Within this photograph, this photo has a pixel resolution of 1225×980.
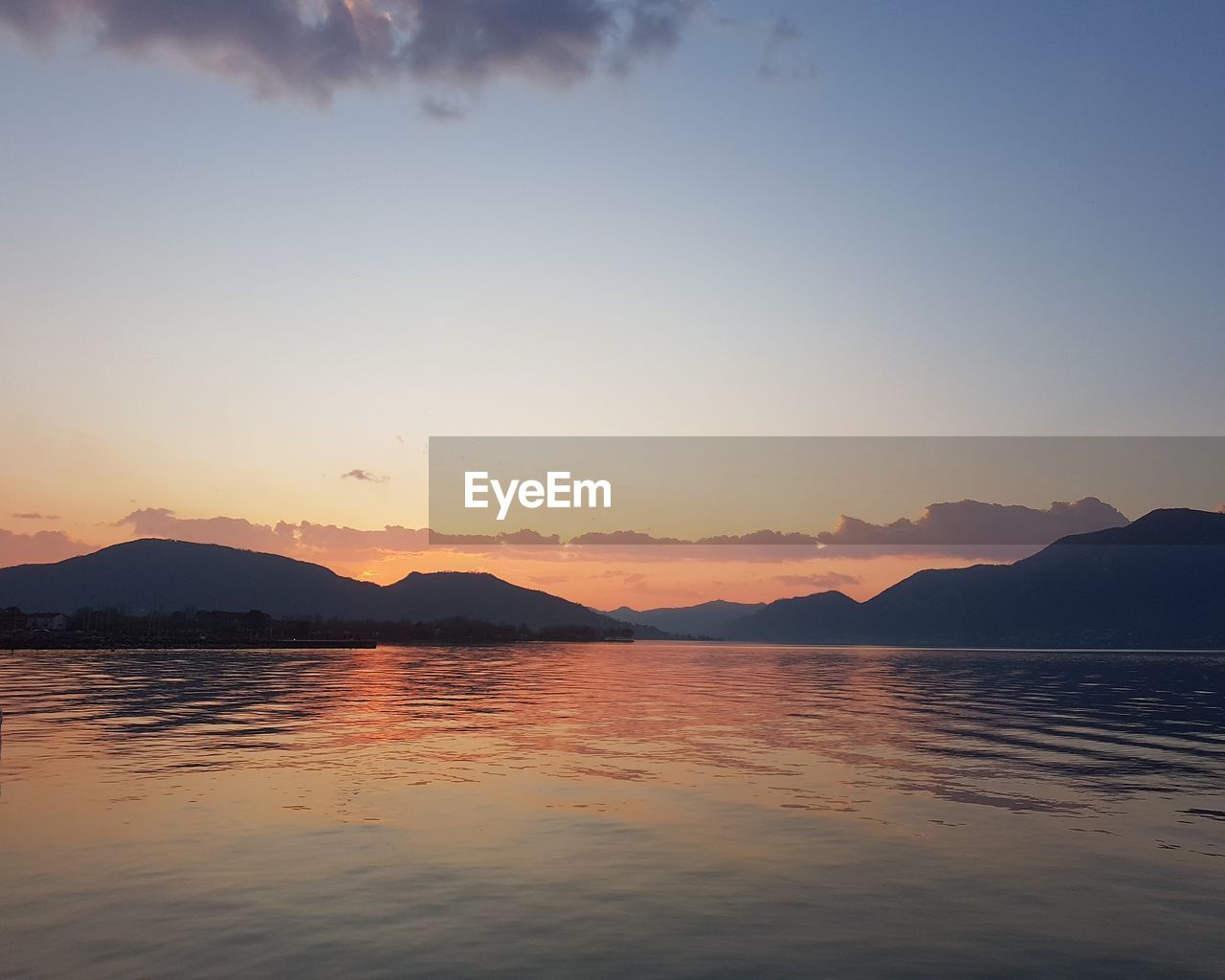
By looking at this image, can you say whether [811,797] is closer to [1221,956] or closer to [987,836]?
[987,836]

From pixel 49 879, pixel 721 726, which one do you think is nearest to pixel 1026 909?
pixel 49 879

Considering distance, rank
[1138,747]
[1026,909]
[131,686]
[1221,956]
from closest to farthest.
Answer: [1221,956]
[1026,909]
[1138,747]
[131,686]

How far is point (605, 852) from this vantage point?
91.2 feet

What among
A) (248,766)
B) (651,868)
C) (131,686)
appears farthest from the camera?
(131,686)

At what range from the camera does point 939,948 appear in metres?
19.3

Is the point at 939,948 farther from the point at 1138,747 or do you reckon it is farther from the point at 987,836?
the point at 1138,747

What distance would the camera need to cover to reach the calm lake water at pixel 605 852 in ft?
62.2

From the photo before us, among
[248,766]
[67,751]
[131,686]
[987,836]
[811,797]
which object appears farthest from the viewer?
[131,686]

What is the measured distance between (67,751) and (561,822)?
30.1m

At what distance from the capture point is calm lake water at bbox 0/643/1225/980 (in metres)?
19.0

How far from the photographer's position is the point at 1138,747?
180 ft

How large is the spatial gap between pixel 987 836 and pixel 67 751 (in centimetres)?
4328

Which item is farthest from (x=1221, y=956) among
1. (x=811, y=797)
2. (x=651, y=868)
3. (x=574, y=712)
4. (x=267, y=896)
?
(x=574, y=712)

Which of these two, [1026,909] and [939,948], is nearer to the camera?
[939,948]
